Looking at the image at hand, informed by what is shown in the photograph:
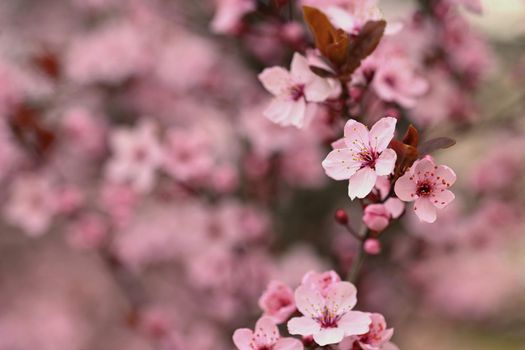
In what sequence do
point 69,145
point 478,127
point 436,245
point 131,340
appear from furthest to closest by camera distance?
point 131,340 → point 69,145 → point 436,245 → point 478,127

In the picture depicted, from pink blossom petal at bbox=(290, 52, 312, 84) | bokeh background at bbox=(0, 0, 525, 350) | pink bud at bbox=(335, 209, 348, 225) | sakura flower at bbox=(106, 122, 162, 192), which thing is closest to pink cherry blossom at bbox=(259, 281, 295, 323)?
pink bud at bbox=(335, 209, 348, 225)

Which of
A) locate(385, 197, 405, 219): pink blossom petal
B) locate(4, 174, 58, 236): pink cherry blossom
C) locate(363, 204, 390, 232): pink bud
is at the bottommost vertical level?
locate(363, 204, 390, 232): pink bud

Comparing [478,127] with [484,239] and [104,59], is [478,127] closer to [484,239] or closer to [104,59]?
[484,239]

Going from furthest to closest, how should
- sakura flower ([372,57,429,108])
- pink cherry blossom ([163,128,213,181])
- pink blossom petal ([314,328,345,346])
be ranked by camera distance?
pink cherry blossom ([163,128,213,181]) < sakura flower ([372,57,429,108]) < pink blossom petal ([314,328,345,346])

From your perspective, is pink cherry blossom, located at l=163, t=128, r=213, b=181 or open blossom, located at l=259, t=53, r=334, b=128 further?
pink cherry blossom, located at l=163, t=128, r=213, b=181

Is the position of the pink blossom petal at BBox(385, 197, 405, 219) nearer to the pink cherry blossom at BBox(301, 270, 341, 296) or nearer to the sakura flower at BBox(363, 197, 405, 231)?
the sakura flower at BBox(363, 197, 405, 231)

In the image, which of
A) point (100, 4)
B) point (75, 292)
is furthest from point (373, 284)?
point (75, 292)

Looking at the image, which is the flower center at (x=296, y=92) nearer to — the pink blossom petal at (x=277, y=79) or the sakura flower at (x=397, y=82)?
the pink blossom petal at (x=277, y=79)

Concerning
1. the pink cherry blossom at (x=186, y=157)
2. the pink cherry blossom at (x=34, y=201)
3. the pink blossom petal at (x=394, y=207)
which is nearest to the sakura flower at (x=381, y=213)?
the pink blossom petal at (x=394, y=207)
